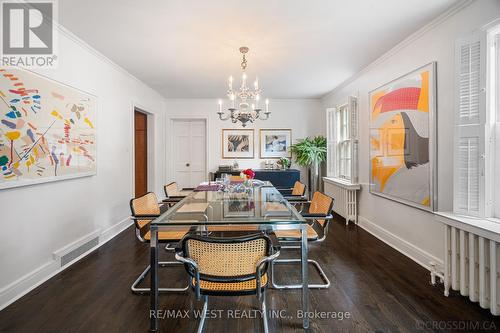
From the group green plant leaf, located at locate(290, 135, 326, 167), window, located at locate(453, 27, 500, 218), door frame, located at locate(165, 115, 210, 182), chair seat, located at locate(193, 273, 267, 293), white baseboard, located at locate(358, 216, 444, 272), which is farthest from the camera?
door frame, located at locate(165, 115, 210, 182)

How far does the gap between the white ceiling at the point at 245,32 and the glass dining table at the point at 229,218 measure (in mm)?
1858

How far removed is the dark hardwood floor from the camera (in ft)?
6.23

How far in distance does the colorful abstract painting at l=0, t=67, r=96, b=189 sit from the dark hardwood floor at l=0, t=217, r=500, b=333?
1.07 m

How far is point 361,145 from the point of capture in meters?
4.40

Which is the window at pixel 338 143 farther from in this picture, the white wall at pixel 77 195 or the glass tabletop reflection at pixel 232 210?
the white wall at pixel 77 195

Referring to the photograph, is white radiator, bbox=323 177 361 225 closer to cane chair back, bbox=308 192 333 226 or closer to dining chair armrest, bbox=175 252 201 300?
cane chair back, bbox=308 192 333 226

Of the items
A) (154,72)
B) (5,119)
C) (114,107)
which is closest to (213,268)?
(5,119)

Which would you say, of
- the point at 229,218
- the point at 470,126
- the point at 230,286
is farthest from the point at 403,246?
the point at 230,286

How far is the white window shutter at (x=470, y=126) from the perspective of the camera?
2080 mm

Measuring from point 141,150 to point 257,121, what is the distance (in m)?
2.95

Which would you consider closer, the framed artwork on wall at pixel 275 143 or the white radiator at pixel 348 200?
the white radiator at pixel 348 200

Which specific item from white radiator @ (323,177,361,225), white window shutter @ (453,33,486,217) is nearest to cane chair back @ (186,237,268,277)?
white window shutter @ (453,33,486,217)

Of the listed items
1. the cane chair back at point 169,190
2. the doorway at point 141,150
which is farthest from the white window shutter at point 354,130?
the doorway at point 141,150

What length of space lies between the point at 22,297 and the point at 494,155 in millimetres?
4212
